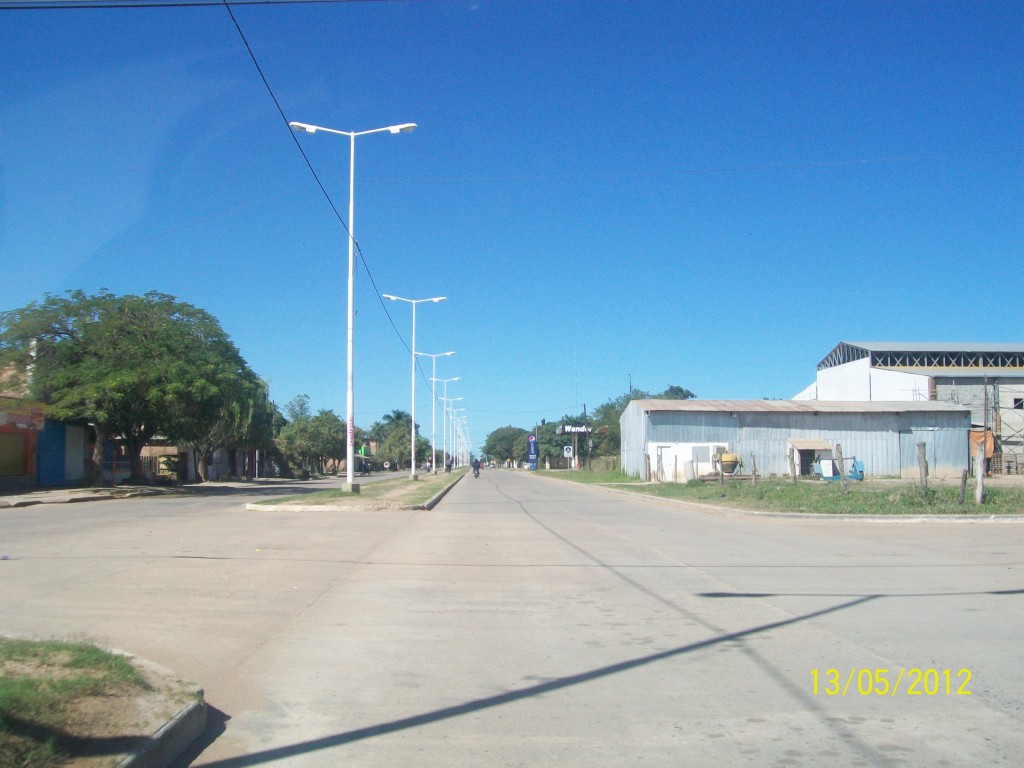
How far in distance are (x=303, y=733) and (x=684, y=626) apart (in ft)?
14.6

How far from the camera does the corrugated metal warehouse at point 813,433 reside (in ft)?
189

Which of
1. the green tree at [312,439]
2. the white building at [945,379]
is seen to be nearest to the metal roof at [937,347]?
the white building at [945,379]

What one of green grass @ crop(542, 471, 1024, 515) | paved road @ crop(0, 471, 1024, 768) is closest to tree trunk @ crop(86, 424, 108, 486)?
paved road @ crop(0, 471, 1024, 768)

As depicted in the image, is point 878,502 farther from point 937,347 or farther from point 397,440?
point 397,440

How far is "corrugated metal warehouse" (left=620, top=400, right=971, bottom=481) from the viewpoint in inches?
2269

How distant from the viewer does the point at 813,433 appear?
191 ft

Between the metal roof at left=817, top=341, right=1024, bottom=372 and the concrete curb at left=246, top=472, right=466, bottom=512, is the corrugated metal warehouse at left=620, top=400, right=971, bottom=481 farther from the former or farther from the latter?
the concrete curb at left=246, top=472, right=466, bottom=512

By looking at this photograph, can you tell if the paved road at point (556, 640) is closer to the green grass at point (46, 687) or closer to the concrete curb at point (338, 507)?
the green grass at point (46, 687)

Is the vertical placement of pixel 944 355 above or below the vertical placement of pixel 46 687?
above

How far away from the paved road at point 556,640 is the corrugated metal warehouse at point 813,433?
4128 centimetres

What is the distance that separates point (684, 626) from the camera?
8.74 metres

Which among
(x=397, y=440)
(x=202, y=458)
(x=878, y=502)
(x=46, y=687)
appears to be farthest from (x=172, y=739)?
(x=397, y=440)

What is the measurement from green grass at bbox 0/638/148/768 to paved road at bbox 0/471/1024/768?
0.74 meters
